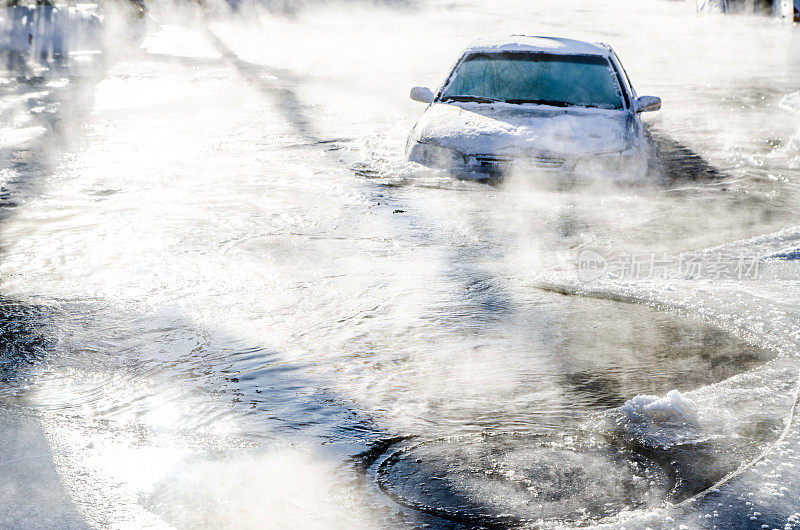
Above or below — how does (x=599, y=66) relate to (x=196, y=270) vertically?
above

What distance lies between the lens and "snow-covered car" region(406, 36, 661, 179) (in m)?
Result: 7.24

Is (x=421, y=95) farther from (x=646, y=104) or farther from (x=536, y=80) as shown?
(x=646, y=104)

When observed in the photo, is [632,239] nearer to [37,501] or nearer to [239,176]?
[239,176]

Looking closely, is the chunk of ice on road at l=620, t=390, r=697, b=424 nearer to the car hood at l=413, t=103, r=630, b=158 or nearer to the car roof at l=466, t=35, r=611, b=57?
the car hood at l=413, t=103, r=630, b=158

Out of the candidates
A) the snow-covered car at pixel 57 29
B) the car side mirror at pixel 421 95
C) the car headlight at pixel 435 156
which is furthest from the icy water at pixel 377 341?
the snow-covered car at pixel 57 29

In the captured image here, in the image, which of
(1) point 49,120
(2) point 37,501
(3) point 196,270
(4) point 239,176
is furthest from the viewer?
(1) point 49,120

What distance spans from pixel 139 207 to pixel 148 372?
3185mm

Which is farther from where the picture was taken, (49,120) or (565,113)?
(49,120)

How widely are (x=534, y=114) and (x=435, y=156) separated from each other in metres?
0.91

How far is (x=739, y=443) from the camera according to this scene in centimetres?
342

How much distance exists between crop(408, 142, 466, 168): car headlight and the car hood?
0.05 meters

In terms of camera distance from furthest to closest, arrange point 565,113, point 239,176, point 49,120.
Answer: point 49,120 < point 239,176 < point 565,113

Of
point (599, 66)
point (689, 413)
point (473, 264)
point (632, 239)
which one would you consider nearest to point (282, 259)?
point (473, 264)

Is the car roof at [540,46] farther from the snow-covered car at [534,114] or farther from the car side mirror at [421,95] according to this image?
the car side mirror at [421,95]
